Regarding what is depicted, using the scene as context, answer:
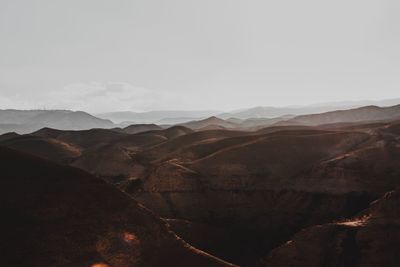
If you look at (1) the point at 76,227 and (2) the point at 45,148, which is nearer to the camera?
(1) the point at 76,227

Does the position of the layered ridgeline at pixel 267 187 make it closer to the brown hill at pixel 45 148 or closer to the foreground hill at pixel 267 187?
the foreground hill at pixel 267 187

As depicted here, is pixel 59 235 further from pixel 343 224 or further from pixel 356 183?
pixel 356 183

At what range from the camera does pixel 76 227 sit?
25.4 m

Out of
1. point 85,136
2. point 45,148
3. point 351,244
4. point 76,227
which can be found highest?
point 85,136

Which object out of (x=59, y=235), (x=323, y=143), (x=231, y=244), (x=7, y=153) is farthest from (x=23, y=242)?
(x=323, y=143)

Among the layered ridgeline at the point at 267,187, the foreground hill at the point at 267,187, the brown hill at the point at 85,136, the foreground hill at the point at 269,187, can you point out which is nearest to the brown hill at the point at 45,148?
the brown hill at the point at 85,136

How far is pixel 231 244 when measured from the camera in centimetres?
4056

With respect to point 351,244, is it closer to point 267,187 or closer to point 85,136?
point 267,187

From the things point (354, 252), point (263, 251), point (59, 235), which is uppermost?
point (59, 235)

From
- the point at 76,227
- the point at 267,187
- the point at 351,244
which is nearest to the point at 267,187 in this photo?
the point at 267,187

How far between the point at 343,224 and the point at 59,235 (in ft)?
82.4

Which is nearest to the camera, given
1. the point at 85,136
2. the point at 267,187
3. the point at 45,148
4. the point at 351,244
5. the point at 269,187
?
the point at 351,244

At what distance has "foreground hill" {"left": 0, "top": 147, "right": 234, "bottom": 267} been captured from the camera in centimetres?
2255

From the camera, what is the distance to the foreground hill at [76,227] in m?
22.5
